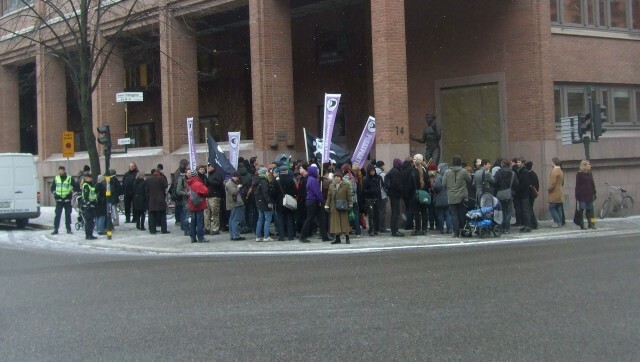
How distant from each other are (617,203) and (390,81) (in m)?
8.66

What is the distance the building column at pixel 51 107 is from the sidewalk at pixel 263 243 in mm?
13079

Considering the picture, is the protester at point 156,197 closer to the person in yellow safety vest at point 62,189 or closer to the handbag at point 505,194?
the person in yellow safety vest at point 62,189

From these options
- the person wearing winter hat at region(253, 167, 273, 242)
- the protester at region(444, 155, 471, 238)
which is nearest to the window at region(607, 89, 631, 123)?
the protester at region(444, 155, 471, 238)

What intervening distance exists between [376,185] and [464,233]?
7.72 ft

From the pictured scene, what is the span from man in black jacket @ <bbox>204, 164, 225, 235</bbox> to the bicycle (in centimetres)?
1195

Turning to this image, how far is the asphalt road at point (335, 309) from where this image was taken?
707 cm

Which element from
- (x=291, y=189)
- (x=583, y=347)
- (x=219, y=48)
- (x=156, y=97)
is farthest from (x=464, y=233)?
(x=156, y=97)

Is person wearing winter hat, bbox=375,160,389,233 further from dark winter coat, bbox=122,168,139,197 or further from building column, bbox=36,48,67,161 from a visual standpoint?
building column, bbox=36,48,67,161

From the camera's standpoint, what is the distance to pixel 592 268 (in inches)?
460

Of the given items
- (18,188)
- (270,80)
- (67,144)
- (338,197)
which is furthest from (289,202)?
(18,188)

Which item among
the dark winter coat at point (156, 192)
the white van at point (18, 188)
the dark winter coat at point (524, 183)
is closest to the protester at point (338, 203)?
the dark winter coat at point (524, 183)

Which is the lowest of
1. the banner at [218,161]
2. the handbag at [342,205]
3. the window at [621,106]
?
the handbag at [342,205]

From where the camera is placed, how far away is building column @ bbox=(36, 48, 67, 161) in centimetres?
3431

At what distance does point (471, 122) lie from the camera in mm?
24719
